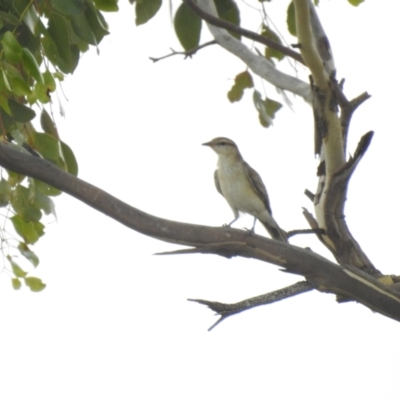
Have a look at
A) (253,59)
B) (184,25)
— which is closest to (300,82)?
(253,59)

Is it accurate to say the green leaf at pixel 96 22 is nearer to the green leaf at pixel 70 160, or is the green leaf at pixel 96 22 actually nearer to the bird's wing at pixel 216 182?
the green leaf at pixel 70 160

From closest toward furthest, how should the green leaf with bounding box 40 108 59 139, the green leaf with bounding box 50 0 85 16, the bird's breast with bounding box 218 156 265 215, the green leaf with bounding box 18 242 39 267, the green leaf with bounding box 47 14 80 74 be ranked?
1. the green leaf with bounding box 50 0 85 16
2. the green leaf with bounding box 47 14 80 74
3. the green leaf with bounding box 40 108 59 139
4. the green leaf with bounding box 18 242 39 267
5. the bird's breast with bounding box 218 156 265 215

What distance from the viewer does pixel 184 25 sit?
3344 mm

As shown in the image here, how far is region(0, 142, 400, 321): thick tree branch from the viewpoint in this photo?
254 cm

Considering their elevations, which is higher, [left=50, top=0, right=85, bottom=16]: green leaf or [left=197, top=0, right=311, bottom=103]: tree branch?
[left=197, top=0, right=311, bottom=103]: tree branch

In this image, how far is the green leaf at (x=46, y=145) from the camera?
3051 mm

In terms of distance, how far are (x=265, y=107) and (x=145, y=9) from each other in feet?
3.28

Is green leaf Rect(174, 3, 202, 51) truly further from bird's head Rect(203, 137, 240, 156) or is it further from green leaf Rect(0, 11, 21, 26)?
bird's head Rect(203, 137, 240, 156)

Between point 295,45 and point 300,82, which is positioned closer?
point 295,45

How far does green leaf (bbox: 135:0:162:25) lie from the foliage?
242 millimetres

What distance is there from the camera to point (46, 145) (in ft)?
10.1

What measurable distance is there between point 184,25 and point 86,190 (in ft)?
3.44

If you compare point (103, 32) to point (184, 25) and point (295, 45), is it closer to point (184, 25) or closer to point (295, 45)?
point (184, 25)

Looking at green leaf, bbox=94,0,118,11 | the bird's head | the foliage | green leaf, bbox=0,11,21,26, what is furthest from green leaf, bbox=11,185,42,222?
the bird's head
